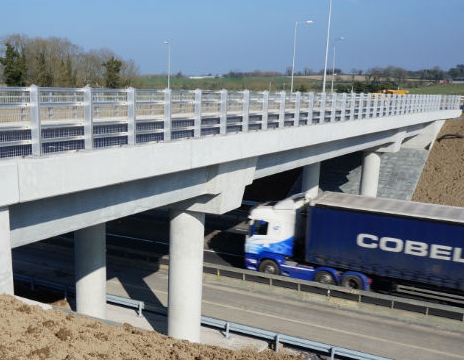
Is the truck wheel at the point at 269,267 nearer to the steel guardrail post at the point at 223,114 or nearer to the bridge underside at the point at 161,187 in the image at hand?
the bridge underside at the point at 161,187

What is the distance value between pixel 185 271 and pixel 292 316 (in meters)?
6.24

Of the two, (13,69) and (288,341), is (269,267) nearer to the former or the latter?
(288,341)

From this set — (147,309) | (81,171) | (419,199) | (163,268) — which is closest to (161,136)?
(81,171)

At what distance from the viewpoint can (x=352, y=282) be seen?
67.7ft

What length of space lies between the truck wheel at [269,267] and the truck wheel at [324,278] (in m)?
1.82

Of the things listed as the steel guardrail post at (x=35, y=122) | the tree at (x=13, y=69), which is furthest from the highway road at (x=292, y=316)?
the steel guardrail post at (x=35, y=122)

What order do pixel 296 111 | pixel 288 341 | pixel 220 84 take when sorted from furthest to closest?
pixel 220 84 < pixel 296 111 < pixel 288 341

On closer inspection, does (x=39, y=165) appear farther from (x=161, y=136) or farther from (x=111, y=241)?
(x=111, y=241)

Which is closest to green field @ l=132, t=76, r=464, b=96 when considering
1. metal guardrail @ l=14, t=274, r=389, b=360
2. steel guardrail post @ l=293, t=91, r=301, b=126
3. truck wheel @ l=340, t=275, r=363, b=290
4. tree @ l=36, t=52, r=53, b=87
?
tree @ l=36, t=52, r=53, b=87

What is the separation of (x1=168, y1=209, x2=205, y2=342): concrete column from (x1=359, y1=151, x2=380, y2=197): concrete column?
20.7m

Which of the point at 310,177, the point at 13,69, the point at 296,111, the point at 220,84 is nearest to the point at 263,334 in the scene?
the point at 296,111

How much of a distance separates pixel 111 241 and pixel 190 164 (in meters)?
18.3

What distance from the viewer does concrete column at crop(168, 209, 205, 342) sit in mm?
14438

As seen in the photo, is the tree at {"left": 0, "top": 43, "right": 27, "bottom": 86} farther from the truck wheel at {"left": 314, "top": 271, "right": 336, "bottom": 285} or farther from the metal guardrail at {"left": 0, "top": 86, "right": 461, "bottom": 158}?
the truck wheel at {"left": 314, "top": 271, "right": 336, "bottom": 285}
